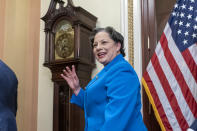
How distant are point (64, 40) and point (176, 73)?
1251 mm

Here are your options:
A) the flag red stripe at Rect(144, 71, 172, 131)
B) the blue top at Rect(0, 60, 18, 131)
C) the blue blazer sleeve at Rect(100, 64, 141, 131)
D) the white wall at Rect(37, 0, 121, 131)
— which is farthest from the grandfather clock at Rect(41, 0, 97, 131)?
the blue top at Rect(0, 60, 18, 131)

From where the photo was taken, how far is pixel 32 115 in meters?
3.35

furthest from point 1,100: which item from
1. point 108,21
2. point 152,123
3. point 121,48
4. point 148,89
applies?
point 108,21

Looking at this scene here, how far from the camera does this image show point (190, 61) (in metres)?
2.32

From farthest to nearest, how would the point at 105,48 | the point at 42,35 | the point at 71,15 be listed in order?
the point at 42,35 < the point at 71,15 < the point at 105,48

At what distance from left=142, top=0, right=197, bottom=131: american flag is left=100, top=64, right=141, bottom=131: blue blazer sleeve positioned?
84 cm

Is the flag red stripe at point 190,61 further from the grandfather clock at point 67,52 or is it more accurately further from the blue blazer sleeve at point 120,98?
the grandfather clock at point 67,52

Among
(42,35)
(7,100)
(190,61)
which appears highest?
(42,35)

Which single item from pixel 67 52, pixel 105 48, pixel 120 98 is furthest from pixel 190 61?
pixel 67 52

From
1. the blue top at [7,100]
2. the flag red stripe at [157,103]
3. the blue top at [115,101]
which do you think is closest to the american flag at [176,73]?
the flag red stripe at [157,103]

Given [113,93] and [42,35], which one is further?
[42,35]

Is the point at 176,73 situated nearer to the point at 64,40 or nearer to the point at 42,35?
the point at 64,40

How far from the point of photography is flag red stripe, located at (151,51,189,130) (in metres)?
2.28

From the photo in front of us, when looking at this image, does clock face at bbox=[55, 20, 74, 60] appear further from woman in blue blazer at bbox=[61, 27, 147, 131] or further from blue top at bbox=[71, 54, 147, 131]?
blue top at bbox=[71, 54, 147, 131]
